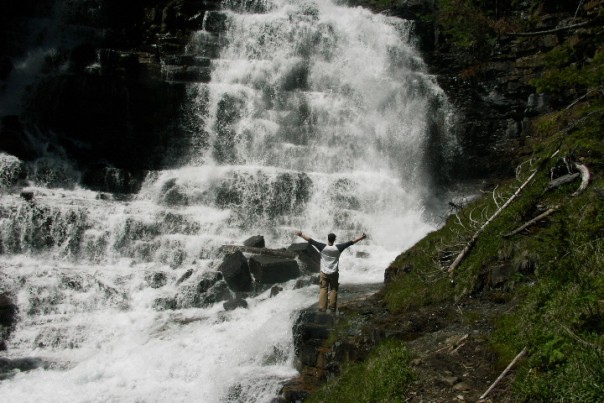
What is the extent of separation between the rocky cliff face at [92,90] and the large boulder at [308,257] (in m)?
12.1

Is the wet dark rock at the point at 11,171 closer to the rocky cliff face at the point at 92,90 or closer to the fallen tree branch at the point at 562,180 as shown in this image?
the rocky cliff face at the point at 92,90

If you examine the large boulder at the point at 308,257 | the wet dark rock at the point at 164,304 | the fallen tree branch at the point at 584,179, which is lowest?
the wet dark rock at the point at 164,304

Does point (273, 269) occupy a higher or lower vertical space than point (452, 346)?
higher

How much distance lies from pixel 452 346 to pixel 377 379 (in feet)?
3.80

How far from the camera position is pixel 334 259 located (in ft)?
38.7

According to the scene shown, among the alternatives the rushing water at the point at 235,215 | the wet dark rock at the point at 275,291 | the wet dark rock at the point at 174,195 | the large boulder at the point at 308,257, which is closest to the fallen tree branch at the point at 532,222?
the rushing water at the point at 235,215

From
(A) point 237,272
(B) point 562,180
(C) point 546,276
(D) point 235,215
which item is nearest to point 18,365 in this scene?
(A) point 237,272

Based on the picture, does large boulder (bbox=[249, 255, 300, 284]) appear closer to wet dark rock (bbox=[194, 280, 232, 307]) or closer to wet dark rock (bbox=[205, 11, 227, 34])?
wet dark rock (bbox=[194, 280, 232, 307])

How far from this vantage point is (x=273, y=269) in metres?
18.2

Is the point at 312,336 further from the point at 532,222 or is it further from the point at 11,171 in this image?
the point at 11,171

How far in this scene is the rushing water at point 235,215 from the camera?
13391mm

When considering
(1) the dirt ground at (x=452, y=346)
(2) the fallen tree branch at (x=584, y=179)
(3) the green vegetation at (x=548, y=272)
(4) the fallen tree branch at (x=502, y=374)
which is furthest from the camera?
(2) the fallen tree branch at (x=584, y=179)

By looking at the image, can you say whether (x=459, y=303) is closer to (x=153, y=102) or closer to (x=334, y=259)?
(x=334, y=259)

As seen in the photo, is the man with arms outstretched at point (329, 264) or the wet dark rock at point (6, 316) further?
the wet dark rock at point (6, 316)
